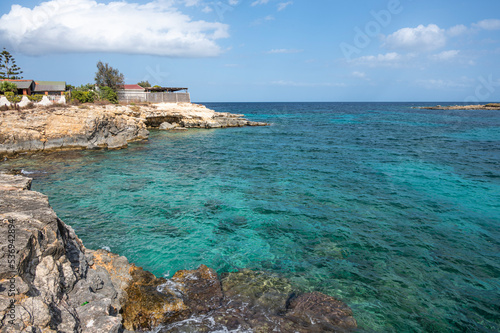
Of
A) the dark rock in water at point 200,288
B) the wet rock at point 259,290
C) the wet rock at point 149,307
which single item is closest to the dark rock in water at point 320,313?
the wet rock at point 259,290

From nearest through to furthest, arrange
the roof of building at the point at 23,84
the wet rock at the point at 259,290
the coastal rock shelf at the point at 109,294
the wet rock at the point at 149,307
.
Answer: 1. the coastal rock shelf at the point at 109,294
2. the wet rock at the point at 149,307
3. the wet rock at the point at 259,290
4. the roof of building at the point at 23,84

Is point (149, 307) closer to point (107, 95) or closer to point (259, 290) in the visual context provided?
point (259, 290)

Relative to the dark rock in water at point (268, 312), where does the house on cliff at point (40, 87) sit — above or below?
above

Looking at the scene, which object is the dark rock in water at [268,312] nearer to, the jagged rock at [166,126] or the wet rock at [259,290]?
the wet rock at [259,290]

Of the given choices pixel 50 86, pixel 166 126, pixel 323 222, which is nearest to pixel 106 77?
pixel 50 86

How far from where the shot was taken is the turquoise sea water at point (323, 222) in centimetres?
864

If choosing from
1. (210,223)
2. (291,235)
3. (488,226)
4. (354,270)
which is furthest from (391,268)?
(210,223)

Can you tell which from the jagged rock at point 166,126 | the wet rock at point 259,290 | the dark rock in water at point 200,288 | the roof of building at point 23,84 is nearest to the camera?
the dark rock in water at point 200,288

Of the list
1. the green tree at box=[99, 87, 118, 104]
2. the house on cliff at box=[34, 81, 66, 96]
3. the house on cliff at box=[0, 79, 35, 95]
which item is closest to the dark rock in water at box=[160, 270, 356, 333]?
the green tree at box=[99, 87, 118, 104]

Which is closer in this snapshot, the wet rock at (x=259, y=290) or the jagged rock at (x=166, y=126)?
the wet rock at (x=259, y=290)

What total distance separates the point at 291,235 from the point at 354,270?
3103 millimetres

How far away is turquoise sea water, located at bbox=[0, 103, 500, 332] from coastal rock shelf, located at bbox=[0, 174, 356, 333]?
3.90ft

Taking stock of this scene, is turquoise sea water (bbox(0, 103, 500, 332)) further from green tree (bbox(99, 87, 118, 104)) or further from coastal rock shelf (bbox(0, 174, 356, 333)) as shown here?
green tree (bbox(99, 87, 118, 104))

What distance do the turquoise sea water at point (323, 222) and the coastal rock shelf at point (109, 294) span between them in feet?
3.90
